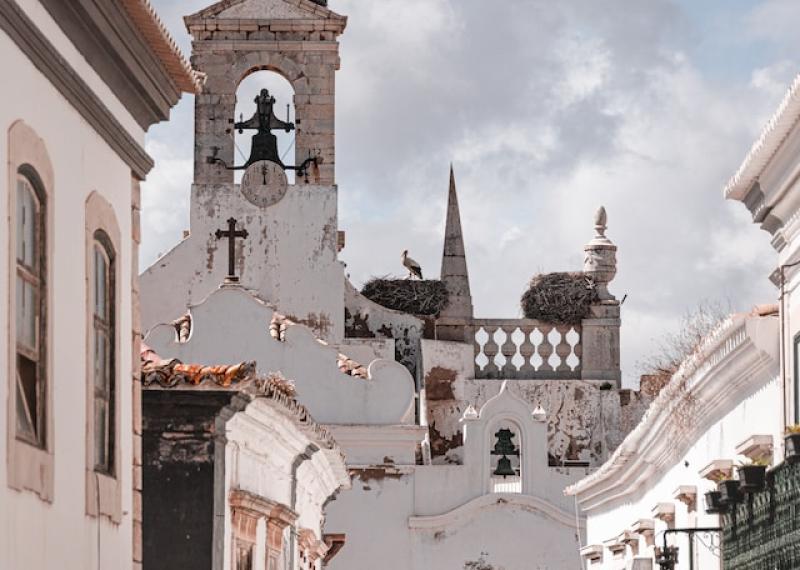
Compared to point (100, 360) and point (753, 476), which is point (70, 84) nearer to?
point (100, 360)

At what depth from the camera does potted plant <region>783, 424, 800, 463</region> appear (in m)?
12.4

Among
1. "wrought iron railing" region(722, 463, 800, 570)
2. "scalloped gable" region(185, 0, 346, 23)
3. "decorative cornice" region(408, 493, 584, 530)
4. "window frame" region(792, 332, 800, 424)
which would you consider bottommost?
"wrought iron railing" region(722, 463, 800, 570)

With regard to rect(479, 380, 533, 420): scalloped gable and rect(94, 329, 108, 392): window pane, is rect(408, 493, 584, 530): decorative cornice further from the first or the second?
rect(94, 329, 108, 392): window pane

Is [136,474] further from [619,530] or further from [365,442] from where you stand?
[365,442]

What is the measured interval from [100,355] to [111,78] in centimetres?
147

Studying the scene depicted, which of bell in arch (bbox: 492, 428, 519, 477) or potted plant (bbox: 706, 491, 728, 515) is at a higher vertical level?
bell in arch (bbox: 492, 428, 519, 477)

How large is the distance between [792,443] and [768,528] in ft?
6.94

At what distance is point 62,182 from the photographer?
11.2 m

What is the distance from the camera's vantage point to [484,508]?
32.7 meters

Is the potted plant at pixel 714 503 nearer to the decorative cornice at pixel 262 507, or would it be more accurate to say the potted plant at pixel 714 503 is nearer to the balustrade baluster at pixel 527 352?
the decorative cornice at pixel 262 507

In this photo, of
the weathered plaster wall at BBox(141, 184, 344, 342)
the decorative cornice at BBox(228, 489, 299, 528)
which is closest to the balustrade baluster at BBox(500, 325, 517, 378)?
the weathered plaster wall at BBox(141, 184, 344, 342)

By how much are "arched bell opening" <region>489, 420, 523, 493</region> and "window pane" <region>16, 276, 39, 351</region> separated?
2274cm

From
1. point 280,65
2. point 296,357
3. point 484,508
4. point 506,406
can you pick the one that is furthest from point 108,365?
point 280,65

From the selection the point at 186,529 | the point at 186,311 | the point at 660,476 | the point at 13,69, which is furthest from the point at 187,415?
the point at 186,311
